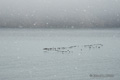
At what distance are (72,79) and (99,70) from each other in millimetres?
10209

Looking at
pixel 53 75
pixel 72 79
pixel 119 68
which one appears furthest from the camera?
pixel 119 68

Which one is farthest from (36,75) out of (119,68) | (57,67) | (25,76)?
(119,68)

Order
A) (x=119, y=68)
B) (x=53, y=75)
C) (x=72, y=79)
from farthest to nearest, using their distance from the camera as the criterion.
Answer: (x=119, y=68)
(x=53, y=75)
(x=72, y=79)

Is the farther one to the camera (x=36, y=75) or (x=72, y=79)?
(x=36, y=75)

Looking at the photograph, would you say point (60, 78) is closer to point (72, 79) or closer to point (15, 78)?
point (72, 79)

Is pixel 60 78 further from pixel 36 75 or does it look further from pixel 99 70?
pixel 99 70

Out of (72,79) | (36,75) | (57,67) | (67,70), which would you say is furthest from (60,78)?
(57,67)

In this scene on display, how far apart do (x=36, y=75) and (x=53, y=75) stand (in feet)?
8.82

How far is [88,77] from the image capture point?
42719mm

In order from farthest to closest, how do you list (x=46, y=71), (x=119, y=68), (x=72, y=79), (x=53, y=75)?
(x=119, y=68)
(x=46, y=71)
(x=53, y=75)
(x=72, y=79)

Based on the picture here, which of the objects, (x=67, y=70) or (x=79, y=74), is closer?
(x=79, y=74)

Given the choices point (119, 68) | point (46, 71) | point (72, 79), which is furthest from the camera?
point (119, 68)

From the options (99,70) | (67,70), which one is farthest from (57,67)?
(99,70)

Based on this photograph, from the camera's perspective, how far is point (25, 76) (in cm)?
4359
